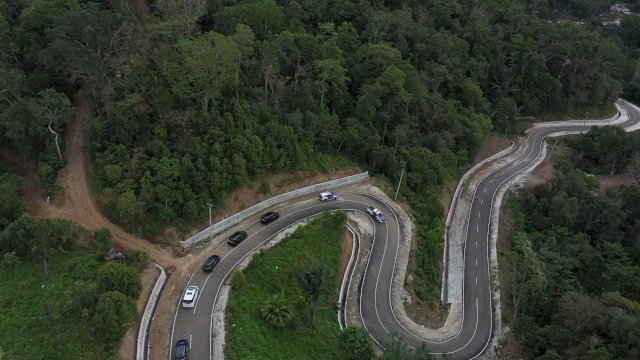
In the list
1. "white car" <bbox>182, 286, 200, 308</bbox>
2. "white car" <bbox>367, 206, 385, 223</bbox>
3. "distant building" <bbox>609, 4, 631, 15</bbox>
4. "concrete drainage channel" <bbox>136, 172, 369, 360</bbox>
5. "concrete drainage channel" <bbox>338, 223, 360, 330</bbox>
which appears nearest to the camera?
"concrete drainage channel" <bbox>136, 172, 369, 360</bbox>

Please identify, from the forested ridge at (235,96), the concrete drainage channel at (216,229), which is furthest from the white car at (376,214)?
the forested ridge at (235,96)

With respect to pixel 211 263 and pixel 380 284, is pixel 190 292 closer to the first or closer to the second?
pixel 211 263

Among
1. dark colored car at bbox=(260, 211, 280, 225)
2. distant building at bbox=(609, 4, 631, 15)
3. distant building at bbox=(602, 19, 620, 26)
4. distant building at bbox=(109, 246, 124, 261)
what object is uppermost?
distant building at bbox=(609, 4, 631, 15)

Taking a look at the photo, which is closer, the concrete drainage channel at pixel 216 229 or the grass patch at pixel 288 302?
the concrete drainage channel at pixel 216 229

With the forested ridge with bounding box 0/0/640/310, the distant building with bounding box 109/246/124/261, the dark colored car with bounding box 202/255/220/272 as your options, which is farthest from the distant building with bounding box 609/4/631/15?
the distant building with bounding box 109/246/124/261

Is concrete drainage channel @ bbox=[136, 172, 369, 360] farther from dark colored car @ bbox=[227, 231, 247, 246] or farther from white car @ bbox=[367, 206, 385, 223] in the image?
white car @ bbox=[367, 206, 385, 223]

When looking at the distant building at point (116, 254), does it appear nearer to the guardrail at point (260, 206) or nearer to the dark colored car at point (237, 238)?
the guardrail at point (260, 206)
